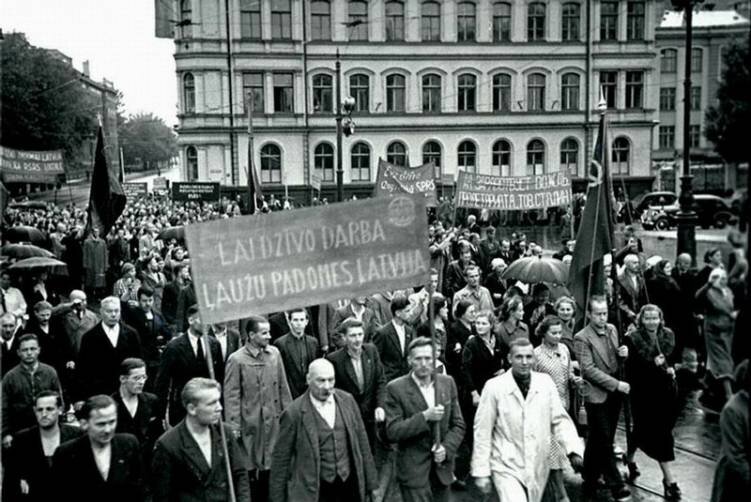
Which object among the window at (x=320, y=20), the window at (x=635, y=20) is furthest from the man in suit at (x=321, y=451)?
the window at (x=635, y=20)

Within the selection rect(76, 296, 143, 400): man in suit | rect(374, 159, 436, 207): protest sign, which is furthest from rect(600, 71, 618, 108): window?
rect(76, 296, 143, 400): man in suit

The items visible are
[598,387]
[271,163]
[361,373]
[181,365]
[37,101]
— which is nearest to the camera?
[361,373]

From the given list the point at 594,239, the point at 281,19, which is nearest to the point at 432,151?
the point at 281,19

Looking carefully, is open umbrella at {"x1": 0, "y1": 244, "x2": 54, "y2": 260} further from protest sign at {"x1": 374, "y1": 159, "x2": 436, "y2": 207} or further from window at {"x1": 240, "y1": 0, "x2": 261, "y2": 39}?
window at {"x1": 240, "y1": 0, "x2": 261, "y2": 39}

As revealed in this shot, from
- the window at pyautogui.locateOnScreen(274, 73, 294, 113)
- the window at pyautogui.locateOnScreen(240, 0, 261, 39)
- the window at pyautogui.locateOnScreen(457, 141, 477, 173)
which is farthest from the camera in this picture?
the window at pyautogui.locateOnScreen(457, 141, 477, 173)

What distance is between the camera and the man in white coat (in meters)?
5.30

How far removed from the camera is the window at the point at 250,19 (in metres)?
45.7

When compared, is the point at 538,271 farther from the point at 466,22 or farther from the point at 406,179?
the point at 466,22

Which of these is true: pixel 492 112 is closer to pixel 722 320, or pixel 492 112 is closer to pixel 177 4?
pixel 177 4

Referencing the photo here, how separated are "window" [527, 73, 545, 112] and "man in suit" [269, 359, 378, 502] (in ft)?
147

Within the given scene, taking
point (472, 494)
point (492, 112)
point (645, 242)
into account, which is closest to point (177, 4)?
point (492, 112)

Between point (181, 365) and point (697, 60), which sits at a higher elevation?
point (697, 60)

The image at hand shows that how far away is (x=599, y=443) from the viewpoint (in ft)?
22.9

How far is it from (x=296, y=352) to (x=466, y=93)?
42.3 meters
